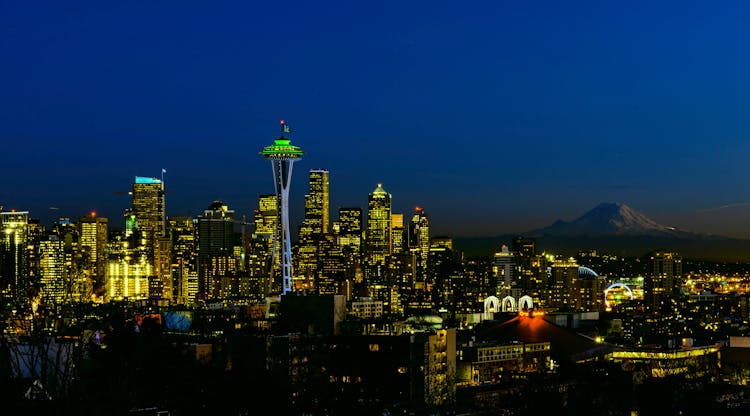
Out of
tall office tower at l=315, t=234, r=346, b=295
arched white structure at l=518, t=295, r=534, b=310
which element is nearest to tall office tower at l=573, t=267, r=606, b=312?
arched white structure at l=518, t=295, r=534, b=310

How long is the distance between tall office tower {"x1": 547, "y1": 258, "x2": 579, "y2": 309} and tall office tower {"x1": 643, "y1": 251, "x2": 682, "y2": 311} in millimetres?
5390

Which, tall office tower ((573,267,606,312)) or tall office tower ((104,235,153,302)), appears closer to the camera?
tall office tower ((104,235,153,302))

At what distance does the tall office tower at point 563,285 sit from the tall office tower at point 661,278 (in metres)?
5.39

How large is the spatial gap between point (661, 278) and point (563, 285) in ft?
26.0

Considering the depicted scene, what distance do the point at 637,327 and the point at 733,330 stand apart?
669 centimetres

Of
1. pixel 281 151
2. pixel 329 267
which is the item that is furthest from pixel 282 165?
pixel 329 267

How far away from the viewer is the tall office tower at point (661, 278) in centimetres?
8775

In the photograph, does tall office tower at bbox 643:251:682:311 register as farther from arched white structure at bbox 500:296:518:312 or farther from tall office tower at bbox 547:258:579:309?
arched white structure at bbox 500:296:518:312

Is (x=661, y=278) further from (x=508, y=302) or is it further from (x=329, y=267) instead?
(x=329, y=267)

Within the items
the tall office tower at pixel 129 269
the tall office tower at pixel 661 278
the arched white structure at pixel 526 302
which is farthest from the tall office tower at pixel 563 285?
the tall office tower at pixel 129 269

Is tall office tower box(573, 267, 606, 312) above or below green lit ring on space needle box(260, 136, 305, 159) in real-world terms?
below

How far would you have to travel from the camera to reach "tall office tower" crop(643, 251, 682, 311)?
8775 centimetres

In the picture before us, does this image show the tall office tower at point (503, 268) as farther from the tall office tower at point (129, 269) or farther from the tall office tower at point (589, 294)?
the tall office tower at point (129, 269)

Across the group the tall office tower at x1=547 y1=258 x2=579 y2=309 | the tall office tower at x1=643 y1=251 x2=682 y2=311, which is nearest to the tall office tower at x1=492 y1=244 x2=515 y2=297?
the tall office tower at x1=547 y1=258 x2=579 y2=309
